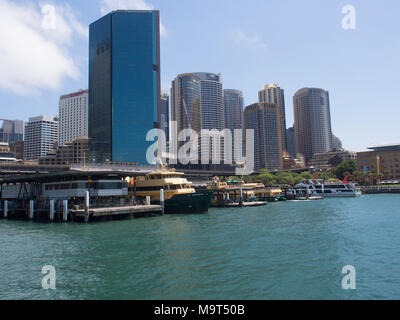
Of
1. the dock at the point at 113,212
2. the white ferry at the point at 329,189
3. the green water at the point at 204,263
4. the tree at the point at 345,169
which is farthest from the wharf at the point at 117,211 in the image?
the tree at the point at 345,169

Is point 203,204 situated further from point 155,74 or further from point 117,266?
point 155,74

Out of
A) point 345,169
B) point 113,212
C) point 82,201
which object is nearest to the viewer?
point 113,212

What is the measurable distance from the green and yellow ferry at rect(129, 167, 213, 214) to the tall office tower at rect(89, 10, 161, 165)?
93265mm

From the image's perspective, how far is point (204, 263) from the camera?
870 inches

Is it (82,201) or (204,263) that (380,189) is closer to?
(82,201)

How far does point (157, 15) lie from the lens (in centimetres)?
19038

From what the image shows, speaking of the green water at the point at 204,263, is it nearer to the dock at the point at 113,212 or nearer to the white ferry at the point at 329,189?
the dock at the point at 113,212

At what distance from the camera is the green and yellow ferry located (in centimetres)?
6084

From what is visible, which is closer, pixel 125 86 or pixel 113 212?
pixel 113 212

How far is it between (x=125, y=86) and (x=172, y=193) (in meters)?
115

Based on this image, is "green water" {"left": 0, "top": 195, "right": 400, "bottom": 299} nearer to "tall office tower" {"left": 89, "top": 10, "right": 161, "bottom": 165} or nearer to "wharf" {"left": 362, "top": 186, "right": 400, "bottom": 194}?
"tall office tower" {"left": 89, "top": 10, "right": 161, "bottom": 165}

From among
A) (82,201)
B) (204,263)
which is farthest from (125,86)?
(204,263)

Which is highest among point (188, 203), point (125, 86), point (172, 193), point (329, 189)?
point (125, 86)

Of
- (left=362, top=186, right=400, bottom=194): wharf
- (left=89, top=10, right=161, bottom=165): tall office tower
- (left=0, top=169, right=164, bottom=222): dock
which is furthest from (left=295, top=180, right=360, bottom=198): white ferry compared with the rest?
(left=0, top=169, right=164, bottom=222): dock
